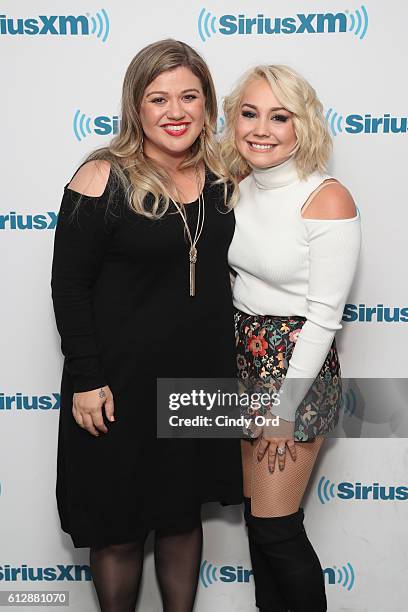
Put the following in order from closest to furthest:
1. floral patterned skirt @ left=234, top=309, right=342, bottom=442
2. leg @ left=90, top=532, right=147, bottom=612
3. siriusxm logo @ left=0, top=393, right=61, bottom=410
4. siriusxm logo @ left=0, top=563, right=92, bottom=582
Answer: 1. floral patterned skirt @ left=234, top=309, right=342, bottom=442
2. leg @ left=90, top=532, right=147, bottom=612
3. siriusxm logo @ left=0, top=393, right=61, bottom=410
4. siriusxm logo @ left=0, top=563, right=92, bottom=582

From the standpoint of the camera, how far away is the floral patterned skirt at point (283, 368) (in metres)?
1.57

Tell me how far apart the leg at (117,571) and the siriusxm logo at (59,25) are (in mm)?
1241

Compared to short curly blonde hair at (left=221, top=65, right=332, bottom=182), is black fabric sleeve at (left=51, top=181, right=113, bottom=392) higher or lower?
lower

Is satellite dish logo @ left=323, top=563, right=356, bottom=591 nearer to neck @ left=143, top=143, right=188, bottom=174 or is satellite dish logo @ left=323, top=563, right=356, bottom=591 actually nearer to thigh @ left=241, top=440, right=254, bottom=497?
thigh @ left=241, top=440, right=254, bottom=497

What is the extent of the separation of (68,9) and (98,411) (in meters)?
0.99

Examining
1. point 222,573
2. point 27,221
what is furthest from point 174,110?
point 222,573

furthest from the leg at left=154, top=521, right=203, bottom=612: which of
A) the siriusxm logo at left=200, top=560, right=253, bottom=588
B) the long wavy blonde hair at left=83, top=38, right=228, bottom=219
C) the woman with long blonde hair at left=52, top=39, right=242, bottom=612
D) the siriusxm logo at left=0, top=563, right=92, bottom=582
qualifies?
the long wavy blonde hair at left=83, top=38, right=228, bottom=219

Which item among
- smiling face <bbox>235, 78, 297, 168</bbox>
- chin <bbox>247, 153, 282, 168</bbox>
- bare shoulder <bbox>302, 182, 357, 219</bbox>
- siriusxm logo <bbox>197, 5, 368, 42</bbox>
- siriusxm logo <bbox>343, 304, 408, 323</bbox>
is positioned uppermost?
siriusxm logo <bbox>197, 5, 368, 42</bbox>

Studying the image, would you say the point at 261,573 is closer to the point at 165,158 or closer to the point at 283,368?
the point at 283,368

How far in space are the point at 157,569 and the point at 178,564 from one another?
72 mm

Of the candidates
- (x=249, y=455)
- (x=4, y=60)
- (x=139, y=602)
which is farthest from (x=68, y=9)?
(x=139, y=602)

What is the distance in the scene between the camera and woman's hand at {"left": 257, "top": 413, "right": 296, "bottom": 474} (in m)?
1.58

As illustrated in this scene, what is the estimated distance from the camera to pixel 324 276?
1483mm

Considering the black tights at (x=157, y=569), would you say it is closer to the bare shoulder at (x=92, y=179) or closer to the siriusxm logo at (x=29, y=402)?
the siriusxm logo at (x=29, y=402)
